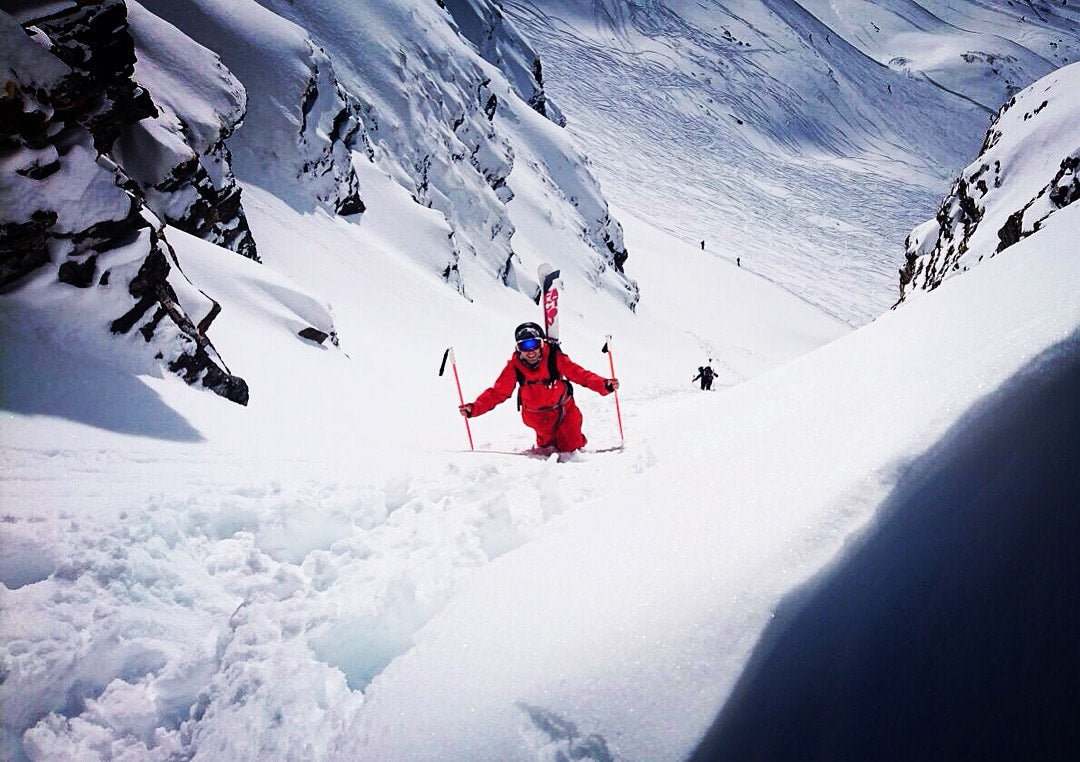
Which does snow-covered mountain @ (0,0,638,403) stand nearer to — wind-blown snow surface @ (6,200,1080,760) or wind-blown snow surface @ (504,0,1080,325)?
wind-blown snow surface @ (6,200,1080,760)

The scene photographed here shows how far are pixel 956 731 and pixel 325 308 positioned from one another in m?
10.9

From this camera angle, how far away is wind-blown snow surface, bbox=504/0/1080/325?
209 ft

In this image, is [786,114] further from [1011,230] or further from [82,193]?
[82,193]

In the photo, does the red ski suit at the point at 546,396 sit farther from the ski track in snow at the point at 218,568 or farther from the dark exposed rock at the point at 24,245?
the dark exposed rock at the point at 24,245

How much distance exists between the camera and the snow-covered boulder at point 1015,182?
11.7 m

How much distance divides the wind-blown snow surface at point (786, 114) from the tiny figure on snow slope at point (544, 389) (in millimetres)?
49093

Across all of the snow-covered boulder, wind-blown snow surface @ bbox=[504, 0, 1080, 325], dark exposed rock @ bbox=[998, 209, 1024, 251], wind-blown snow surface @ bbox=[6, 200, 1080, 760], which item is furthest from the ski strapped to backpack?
wind-blown snow surface @ bbox=[504, 0, 1080, 325]

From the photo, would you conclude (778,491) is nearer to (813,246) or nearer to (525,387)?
(525,387)

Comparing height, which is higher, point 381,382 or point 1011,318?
point 1011,318

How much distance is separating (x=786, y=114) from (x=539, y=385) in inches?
4512

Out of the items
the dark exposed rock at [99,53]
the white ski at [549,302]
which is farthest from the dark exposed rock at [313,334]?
the white ski at [549,302]

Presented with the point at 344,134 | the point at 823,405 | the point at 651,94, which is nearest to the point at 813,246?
→ the point at 651,94

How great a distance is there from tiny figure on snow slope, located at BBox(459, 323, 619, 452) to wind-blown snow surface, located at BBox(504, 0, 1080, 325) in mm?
49093

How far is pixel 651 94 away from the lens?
294ft
